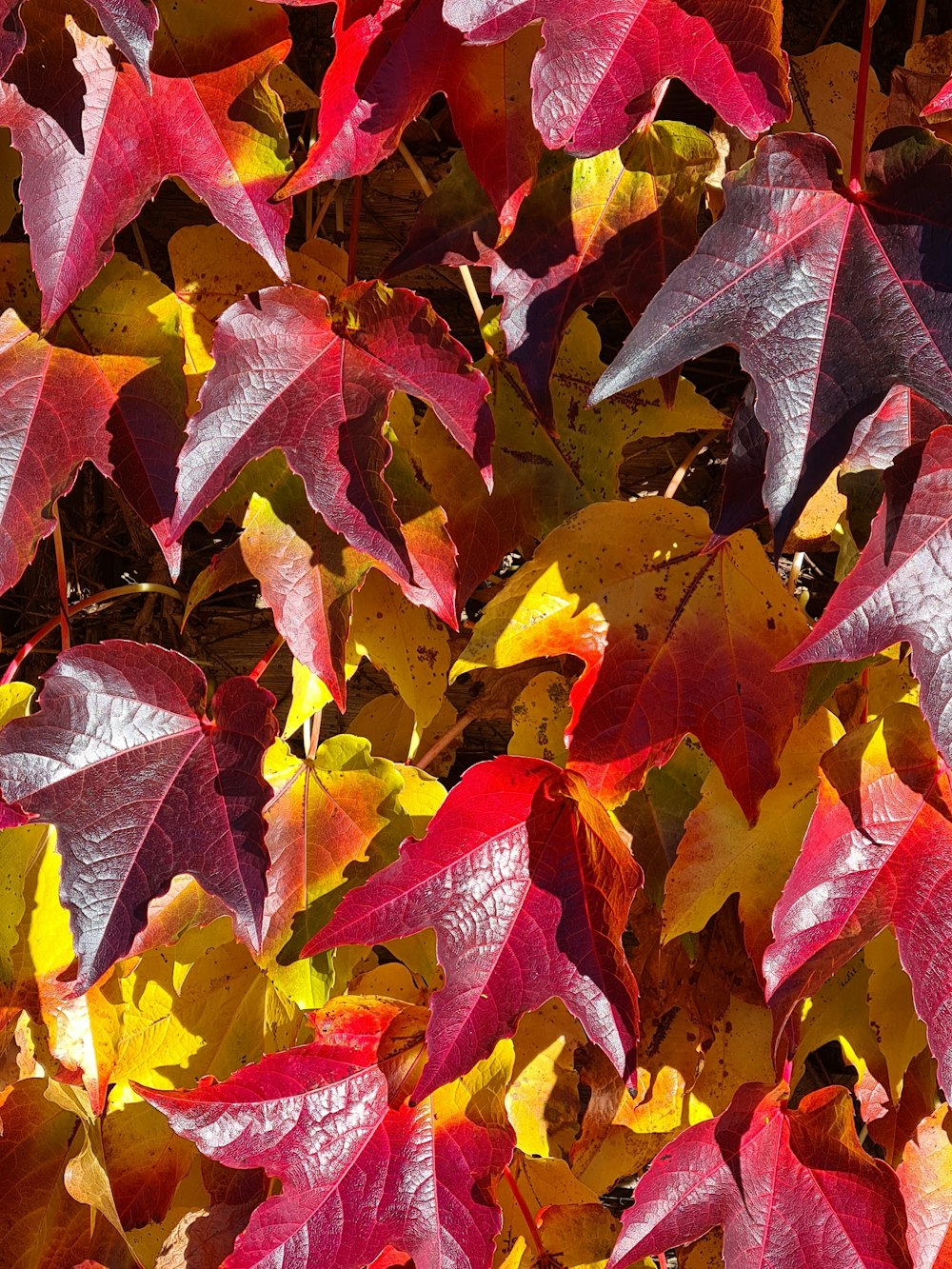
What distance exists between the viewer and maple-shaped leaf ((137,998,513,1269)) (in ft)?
2.51

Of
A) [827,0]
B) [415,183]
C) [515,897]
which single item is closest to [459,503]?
[515,897]

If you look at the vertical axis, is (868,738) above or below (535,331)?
below

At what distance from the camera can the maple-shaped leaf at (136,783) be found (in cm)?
72

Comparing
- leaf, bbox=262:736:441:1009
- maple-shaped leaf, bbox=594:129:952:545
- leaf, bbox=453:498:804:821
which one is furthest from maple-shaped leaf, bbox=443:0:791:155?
leaf, bbox=262:736:441:1009

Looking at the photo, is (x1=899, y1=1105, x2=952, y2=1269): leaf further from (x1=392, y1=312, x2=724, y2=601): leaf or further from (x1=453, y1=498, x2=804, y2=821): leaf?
(x1=392, y1=312, x2=724, y2=601): leaf

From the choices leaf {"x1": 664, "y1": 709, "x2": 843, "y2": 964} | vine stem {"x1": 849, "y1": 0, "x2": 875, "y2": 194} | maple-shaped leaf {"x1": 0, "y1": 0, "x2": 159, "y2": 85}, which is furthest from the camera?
leaf {"x1": 664, "y1": 709, "x2": 843, "y2": 964}

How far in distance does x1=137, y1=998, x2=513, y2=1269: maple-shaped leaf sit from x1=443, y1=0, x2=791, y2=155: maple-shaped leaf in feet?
2.21

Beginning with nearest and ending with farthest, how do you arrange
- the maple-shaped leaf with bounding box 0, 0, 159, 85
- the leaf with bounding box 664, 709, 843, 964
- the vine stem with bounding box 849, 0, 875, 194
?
the maple-shaped leaf with bounding box 0, 0, 159, 85 < the vine stem with bounding box 849, 0, 875, 194 < the leaf with bounding box 664, 709, 843, 964

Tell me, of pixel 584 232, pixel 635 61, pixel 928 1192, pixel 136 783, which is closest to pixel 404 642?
pixel 136 783

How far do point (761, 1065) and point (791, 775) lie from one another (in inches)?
12.5

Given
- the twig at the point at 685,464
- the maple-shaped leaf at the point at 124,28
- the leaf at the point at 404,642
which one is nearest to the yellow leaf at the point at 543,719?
the leaf at the point at 404,642

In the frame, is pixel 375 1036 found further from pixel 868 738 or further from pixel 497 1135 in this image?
pixel 868 738

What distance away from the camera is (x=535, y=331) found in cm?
73

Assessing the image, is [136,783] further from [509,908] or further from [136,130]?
[136,130]
